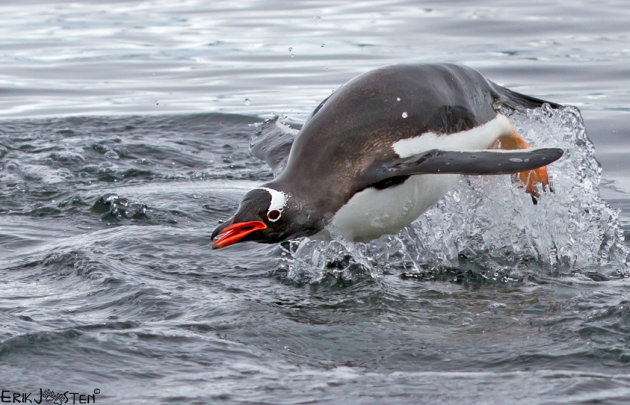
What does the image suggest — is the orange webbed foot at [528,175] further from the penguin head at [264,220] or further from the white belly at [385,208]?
the penguin head at [264,220]

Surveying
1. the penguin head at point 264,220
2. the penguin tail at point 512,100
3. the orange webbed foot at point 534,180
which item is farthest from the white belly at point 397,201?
the orange webbed foot at point 534,180

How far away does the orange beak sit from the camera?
453 centimetres

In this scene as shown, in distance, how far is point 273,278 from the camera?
552 cm

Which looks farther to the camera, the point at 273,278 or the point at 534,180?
the point at 534,180

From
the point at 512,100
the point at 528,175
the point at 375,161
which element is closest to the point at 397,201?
the point at 375,161

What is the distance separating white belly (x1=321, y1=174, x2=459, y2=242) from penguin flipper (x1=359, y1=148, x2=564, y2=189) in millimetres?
70

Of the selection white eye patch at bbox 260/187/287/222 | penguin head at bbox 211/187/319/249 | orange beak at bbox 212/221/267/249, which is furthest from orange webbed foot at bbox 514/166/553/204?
orange beak at bbox 212/221/267/249

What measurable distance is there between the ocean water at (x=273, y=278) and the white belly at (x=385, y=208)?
13.5 inches

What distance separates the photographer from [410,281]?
5406 mm

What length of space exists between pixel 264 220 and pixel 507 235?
1.89 m

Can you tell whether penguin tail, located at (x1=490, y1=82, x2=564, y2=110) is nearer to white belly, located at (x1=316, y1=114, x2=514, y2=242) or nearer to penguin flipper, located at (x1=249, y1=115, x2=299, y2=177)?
white belly, located at (x1=316, y1=114, x2=514, y2=242)

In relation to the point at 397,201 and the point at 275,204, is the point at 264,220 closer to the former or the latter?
the point at 275,204

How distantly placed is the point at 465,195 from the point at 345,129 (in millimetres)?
1263

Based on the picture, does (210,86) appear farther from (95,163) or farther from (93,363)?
(93,363)
